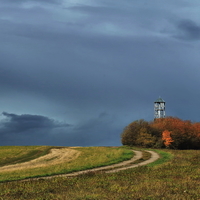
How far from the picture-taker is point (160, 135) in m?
83.2

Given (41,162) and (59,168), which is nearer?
(59,168)

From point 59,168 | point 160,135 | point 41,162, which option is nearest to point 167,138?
point 160,135

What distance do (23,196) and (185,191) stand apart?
8.12 metres

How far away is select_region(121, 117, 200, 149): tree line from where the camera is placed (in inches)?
3145

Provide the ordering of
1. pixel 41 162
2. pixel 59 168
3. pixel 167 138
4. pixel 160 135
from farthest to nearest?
pixel 160 135, pixel 167 138, pixel 41 162, pixel 59 168

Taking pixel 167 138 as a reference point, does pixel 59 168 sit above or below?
below

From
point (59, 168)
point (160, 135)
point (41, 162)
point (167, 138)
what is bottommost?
point (41, 162)

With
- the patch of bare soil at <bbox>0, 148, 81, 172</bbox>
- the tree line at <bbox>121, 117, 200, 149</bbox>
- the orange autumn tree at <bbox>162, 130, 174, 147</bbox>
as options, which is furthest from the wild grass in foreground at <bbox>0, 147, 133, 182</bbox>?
the orange autumn tree at <bbox>162, 130, 174, 147</bbox>

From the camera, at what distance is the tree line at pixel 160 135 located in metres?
79.9

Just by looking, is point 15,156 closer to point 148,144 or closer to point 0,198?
point 148,144

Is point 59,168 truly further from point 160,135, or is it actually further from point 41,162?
point 160,135

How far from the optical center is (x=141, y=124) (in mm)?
84312

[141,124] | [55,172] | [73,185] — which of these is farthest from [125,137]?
[73,185]

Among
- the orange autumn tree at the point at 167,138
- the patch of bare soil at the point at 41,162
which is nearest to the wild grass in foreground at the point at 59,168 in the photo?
the patch of bare soil at the point at 41,162
